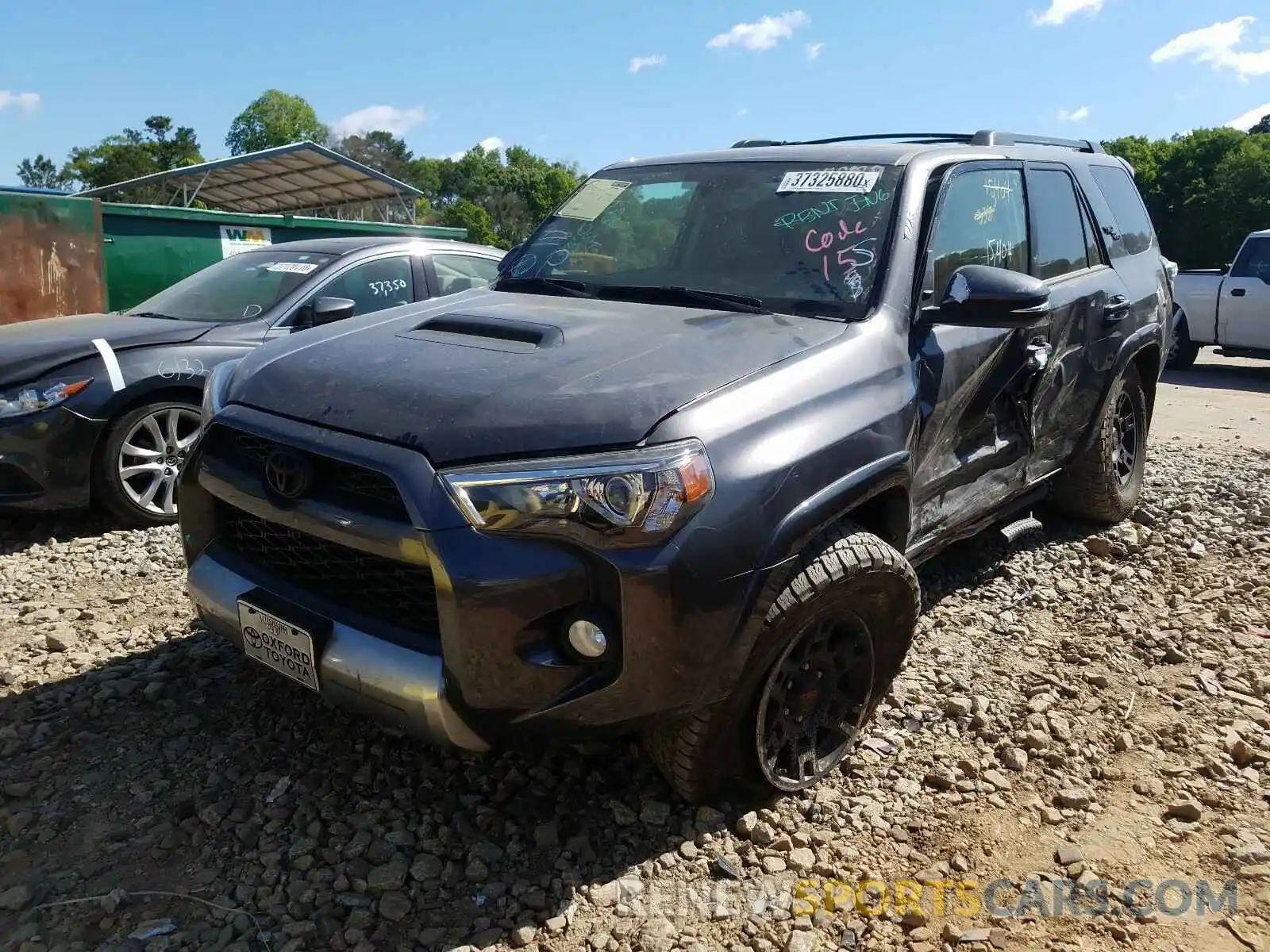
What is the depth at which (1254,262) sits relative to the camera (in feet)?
40.3

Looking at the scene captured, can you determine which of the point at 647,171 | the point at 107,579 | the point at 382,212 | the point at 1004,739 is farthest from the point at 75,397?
the point at 382,212

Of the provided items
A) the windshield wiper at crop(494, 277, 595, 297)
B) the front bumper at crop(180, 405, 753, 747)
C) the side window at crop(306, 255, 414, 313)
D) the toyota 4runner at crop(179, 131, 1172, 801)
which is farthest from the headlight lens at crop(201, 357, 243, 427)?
the side window at crop(306, 255, 414, 313)

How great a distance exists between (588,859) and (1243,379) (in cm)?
1312

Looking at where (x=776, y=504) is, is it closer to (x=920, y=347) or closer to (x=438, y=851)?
(x=920, y=347)

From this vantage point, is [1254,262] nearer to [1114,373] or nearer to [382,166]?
[1114,373]

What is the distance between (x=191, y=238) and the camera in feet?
34.8

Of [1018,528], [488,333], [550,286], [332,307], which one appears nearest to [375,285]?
[332,307]

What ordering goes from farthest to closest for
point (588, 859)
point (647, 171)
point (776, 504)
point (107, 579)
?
point (107, 579), point (647, 171), point (588, 859), point (776, 504)

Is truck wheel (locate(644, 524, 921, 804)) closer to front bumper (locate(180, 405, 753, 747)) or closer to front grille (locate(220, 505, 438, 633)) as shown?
front bumper (locate(180, 405, 753, 747))

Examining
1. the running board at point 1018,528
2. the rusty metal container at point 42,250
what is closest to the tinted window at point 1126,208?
the running board at point 1018,528

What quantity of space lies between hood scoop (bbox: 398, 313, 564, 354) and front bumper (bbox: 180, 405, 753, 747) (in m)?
0.55

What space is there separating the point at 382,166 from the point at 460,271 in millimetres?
82509

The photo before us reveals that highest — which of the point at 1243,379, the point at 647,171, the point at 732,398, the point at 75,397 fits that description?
the point at 647,171

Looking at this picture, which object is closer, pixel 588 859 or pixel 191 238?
pixel 588 859
